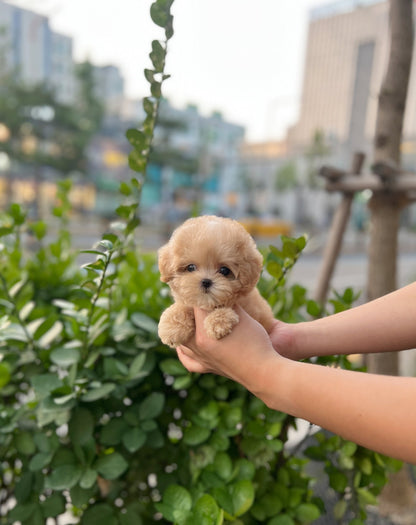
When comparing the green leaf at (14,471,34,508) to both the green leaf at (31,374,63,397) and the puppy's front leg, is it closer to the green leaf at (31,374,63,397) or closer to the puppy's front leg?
the green leaf at (31,374,63,397)

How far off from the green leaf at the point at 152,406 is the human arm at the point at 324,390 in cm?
35

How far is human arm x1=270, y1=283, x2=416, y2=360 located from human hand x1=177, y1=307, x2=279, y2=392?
0.42ft

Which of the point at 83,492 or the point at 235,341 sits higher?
the point at 235,341

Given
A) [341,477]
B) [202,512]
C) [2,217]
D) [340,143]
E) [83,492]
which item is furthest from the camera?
[340,143]

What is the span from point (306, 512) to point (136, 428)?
17.7 inches

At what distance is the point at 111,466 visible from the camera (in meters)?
0.93

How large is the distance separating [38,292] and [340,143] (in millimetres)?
31754

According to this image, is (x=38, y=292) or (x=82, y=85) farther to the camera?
(x=82, y=85)

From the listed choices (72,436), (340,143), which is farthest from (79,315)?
(340,143)

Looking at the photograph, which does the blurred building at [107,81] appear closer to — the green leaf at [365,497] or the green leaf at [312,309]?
the green leaf at [312,309]

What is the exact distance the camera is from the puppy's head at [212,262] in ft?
2.05

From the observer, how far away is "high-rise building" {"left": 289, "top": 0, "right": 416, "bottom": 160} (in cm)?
2167

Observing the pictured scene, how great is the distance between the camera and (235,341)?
0.65 m

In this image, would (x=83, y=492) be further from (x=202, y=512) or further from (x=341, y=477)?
(x=341, y=477)
